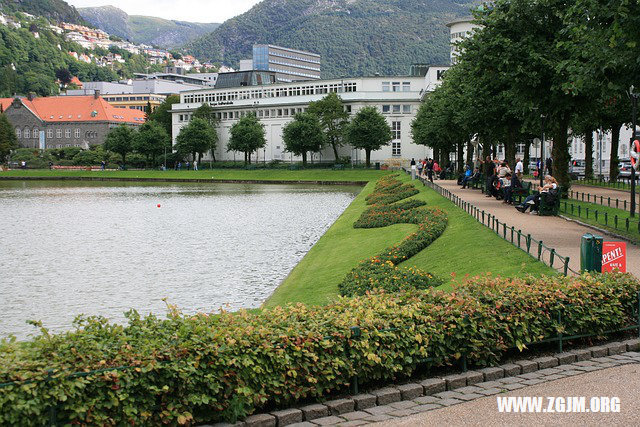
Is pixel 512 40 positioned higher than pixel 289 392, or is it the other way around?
pixel 512 40

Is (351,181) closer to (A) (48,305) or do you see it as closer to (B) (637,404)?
(A) (48,305)

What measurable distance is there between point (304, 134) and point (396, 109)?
83.4ft

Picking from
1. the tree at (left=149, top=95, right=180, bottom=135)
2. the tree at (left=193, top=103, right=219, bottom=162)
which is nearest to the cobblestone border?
the tree at (left=193, top=103, right=219, bottom=162)

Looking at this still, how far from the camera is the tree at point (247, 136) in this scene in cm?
13812

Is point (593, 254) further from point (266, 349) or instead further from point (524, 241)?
point (266, 349)

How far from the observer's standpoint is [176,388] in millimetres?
9422

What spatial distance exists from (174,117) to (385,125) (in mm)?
62406

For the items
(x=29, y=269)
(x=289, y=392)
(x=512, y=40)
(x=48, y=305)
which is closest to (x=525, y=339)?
(x=289, y=392)

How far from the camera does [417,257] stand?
26156mm

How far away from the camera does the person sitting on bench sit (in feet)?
108

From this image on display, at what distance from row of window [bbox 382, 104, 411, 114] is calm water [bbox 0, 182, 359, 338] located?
284 ft

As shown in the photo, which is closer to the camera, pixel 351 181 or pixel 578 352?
pixel 578 352

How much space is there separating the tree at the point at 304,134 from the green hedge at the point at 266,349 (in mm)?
117171

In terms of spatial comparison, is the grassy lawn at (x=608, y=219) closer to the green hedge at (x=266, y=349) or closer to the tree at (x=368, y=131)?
the green hedge at (x=266, y=349)
